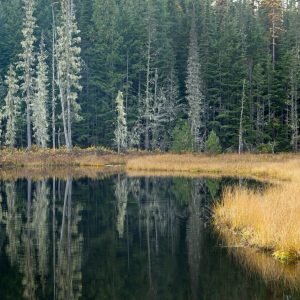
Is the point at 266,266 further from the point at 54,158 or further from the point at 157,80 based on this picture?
the point at 157,80

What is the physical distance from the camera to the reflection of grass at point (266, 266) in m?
11.0

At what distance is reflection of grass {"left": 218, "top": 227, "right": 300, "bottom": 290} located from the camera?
36.2 feet

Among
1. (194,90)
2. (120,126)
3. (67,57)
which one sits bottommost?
(120,126)

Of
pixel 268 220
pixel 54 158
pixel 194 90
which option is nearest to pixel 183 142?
pixel 194 90

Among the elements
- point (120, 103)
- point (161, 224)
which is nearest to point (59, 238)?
point (161, 224)

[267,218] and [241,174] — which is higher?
[267,218]

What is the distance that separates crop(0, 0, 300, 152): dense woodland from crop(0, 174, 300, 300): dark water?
33.1m

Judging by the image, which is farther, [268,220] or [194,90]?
[194,90]

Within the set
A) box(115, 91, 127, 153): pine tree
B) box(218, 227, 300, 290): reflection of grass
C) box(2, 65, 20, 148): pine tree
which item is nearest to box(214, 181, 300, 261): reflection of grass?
box(218, 227, 300, 290): reflection of grass

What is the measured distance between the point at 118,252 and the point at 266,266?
14.0ft

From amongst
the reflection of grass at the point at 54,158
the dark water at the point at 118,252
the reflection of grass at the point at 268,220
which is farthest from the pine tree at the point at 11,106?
the reflection of grass at the point at 268,220

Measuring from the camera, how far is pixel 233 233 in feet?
53.1

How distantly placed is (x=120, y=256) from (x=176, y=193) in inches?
541

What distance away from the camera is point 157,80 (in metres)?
65.0
